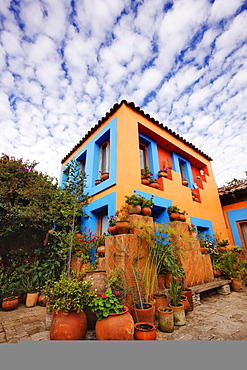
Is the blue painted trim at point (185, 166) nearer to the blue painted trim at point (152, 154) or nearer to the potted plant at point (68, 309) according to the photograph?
the blue painted trim at point (152, 154)

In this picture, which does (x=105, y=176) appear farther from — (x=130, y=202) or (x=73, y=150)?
(x=73, y=150)

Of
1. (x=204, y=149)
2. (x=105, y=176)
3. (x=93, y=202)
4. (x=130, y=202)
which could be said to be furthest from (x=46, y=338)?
(x=204, y=149)

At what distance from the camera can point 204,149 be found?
9.61 meters

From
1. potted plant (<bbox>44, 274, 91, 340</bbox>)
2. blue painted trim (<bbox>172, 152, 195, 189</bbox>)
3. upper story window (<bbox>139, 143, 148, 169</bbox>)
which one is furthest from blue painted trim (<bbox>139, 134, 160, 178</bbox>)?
potted plant (<bbox>44, 274, 91, 340</bbox>)

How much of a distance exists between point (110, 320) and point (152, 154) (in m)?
5.80

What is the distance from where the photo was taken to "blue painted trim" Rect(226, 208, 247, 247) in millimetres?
7918

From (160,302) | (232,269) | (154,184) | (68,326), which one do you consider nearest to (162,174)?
(154,184)

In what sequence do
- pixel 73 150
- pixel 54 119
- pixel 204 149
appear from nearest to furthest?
pixel 54 119
pixel 73 150
pixel 204 149

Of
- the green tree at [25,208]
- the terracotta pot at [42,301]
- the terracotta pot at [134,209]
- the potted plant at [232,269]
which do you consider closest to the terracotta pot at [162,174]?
the terracotta pot at [134,209]

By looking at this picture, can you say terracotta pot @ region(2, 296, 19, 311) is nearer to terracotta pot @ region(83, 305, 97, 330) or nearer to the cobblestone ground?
the cobblestone ground

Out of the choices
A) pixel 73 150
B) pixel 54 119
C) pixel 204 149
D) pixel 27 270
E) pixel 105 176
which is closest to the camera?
pixel 27 270

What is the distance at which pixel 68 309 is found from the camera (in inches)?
98.3

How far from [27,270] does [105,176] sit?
3.68m

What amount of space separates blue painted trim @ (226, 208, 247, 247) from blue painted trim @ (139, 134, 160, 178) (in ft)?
16.2
